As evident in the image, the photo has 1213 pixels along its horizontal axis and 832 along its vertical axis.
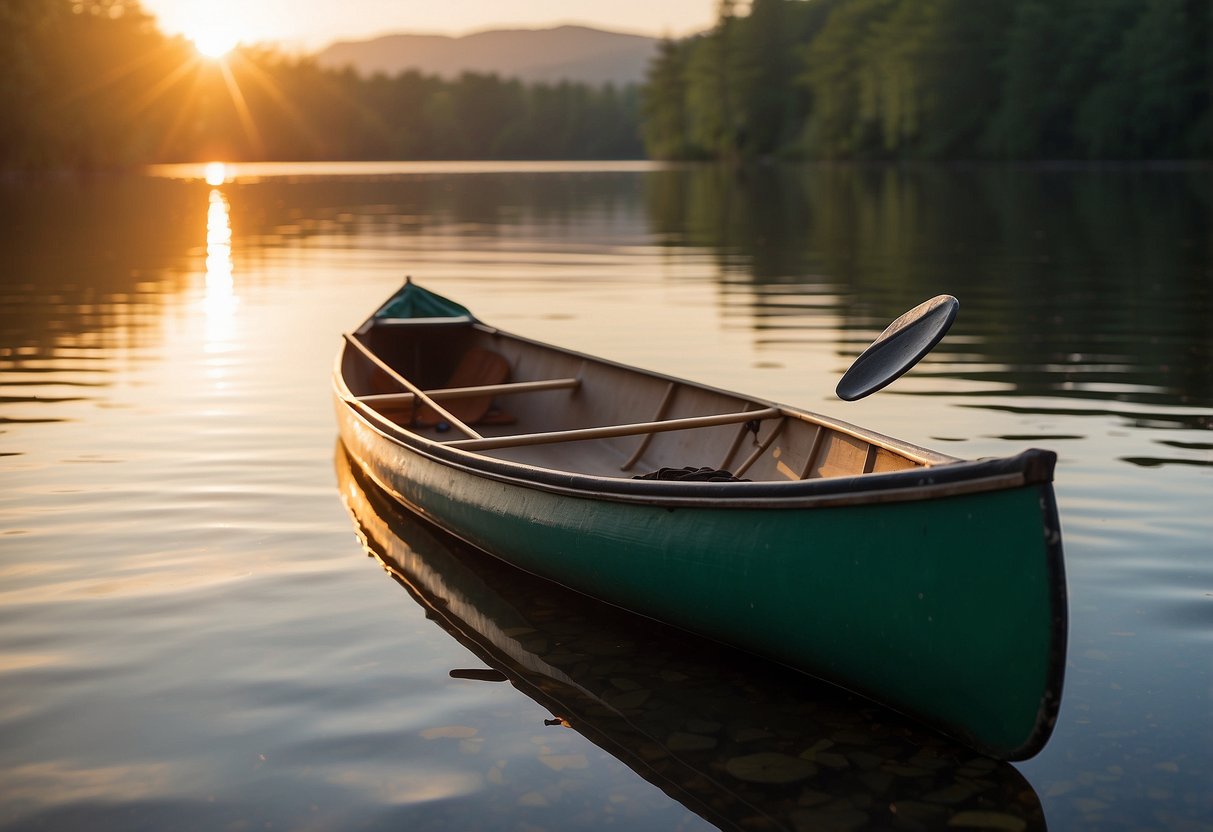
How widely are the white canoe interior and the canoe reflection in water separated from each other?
115 cm

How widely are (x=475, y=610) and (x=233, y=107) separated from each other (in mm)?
154152

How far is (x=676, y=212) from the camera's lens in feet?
146

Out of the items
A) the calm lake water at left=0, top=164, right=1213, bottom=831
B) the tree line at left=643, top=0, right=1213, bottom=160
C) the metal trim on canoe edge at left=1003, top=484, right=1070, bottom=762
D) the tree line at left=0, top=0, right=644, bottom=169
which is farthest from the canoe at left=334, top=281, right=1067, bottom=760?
the tree line at left=643, top=0, right=1213, bottom=160

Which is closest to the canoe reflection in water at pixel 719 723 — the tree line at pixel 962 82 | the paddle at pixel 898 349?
the paddle at pixel 898 349

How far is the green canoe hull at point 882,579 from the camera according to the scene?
4.70 meters

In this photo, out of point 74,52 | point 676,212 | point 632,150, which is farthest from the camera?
point 632,150

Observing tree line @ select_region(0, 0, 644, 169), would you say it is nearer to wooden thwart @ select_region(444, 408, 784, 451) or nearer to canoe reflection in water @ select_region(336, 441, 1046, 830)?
wooden thwart @ select_region(444, 408, 784, 451)

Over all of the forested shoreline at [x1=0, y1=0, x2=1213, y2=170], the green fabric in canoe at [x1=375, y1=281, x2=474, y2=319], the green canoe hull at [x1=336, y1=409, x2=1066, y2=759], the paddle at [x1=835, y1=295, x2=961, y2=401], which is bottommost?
the green canoe hull at [x1=336, y1=409, x2=1066, y2=759]

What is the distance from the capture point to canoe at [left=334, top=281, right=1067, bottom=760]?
187 inches

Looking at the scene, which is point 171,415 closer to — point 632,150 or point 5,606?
point 5,606

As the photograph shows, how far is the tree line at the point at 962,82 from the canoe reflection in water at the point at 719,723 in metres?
A: 76.5

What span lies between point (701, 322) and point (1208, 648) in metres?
11.7

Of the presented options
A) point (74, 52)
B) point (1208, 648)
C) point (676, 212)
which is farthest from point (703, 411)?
point (74, 52)

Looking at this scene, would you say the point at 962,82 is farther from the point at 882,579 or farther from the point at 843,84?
the point at 882,579
